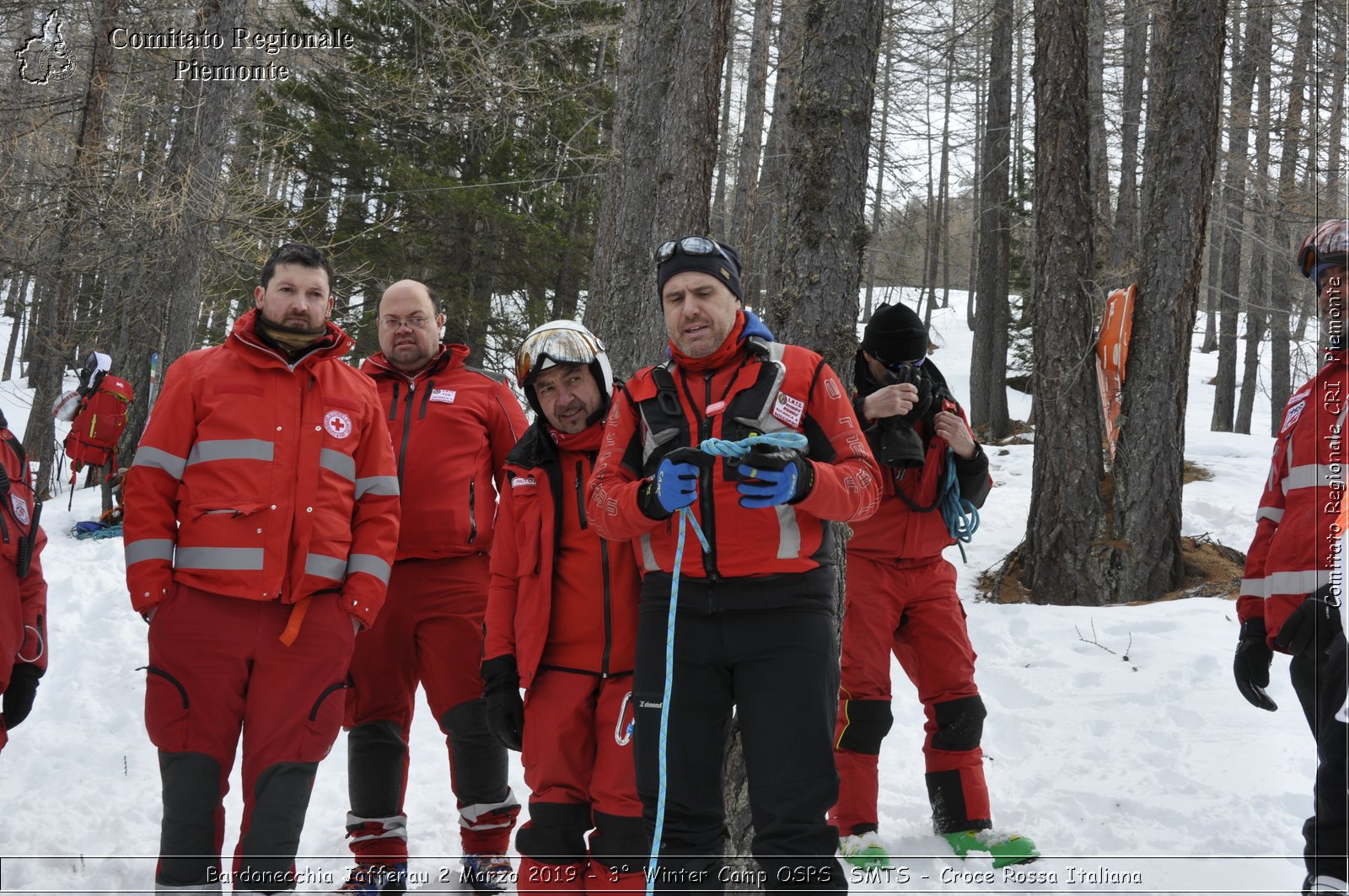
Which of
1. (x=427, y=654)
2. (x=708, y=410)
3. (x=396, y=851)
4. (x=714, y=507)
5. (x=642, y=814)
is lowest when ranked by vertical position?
(x=396, y=851)

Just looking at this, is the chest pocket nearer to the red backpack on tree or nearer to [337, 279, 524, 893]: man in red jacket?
[337, 279, 524, 893]: man in red jacket

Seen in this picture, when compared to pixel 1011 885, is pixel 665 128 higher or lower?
higher

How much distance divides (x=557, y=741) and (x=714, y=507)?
0.94m

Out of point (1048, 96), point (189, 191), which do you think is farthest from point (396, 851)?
point (189, 191)

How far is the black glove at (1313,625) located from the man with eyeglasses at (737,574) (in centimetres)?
124

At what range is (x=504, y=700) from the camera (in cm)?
315

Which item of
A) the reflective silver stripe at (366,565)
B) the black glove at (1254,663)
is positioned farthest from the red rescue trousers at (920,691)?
the reflective silver stripe at (366,565)

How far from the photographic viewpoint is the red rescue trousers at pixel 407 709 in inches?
145

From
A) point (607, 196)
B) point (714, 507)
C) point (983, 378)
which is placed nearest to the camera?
point (714, 507)

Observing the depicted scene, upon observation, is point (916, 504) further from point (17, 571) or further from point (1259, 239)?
point (1259, 239)

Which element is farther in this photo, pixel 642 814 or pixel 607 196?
pixel 607 196

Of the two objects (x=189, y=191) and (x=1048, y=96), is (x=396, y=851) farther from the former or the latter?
(x=189, y=191)

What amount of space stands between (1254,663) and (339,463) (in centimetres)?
303

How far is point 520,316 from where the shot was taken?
15617 millimetres
